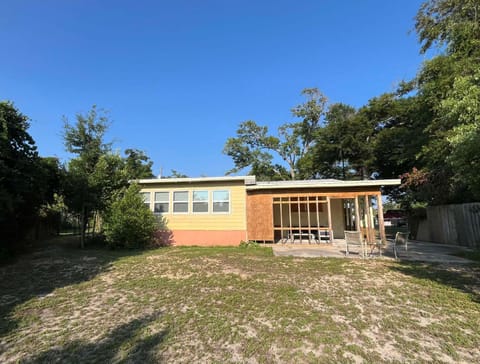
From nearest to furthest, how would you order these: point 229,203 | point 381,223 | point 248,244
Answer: point 381,223 < point 248,244 < point 229,203

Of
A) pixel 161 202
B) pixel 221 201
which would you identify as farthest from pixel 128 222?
pixel 221 201

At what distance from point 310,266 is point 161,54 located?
43.0ft

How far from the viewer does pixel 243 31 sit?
12.9m

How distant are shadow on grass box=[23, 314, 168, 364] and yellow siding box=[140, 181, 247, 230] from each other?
770cm

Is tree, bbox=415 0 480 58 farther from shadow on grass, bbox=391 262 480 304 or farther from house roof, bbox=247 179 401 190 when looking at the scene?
shadow on grass, bbox=391 262 480 304

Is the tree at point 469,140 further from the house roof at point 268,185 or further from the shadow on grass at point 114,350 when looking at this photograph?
the shadow on grass at point 114,350

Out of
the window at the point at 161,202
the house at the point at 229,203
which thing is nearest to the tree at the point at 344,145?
the house at the point at 229,203

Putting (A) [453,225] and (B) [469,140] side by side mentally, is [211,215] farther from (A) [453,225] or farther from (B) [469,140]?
(A) [453,225]

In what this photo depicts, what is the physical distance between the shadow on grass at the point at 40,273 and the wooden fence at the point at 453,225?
12980 millimetres

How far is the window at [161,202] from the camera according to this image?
11.5m

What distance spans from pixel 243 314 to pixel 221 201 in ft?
24.7

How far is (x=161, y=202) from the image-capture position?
1153 centimetres

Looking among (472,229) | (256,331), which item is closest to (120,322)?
(256,331)

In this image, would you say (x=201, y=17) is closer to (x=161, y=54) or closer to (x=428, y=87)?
(x=161, y=54)
